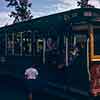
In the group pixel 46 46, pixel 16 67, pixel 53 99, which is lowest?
pixel 53 99

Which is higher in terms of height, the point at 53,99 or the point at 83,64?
the point at 83,64

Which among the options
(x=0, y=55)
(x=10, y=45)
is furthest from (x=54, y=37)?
(x=0, y=55)

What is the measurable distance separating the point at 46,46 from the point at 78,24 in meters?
2.43

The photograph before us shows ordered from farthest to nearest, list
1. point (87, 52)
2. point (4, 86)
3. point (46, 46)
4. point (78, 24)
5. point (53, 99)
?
1. point (4, 86)
2. point (46, 46)
3. point (53, 99)
4. point (78, 24)
5. point (87, 52)

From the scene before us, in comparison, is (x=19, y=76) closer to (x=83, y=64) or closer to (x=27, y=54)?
(x=27, y=54)

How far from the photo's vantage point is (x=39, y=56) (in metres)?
11.2

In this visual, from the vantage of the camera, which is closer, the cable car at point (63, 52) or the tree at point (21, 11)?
the cable car at point (63, 52)

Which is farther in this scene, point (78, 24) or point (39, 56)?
→ point (39, 56)

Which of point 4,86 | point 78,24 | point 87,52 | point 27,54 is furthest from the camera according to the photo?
point 4,86

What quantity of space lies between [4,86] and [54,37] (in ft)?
14.6

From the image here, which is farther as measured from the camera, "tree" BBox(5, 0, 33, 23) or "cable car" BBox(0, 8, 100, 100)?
"tree" BBox(5, 0, 33, 23)

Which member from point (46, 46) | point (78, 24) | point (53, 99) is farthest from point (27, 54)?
point (78, 24)

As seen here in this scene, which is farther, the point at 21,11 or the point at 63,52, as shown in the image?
the point at 21,11

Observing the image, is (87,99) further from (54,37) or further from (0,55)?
(0,55)
